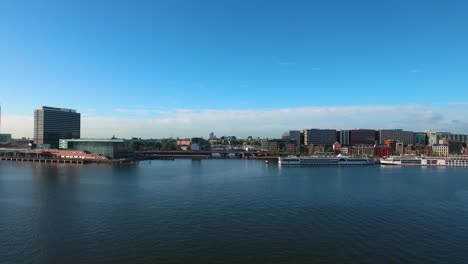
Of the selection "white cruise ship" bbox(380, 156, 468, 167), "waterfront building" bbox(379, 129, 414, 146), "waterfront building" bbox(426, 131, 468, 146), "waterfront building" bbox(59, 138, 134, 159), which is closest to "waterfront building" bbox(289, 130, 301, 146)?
"waterfront building" bbox(379, 129, 414, 146)

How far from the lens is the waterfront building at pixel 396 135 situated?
133500mm

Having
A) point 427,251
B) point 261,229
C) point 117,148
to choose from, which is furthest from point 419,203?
point 117,148

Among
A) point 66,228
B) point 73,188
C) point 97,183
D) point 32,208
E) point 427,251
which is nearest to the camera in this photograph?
point 427,251

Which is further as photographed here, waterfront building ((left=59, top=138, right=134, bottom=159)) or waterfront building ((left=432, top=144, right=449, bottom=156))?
waterfront building ((left=432, top=144, right=449, bottom=156))

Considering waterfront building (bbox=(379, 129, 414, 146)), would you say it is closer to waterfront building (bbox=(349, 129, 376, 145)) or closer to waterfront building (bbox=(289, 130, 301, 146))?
waterfront building (bbox=(349, 129, 376, 145))

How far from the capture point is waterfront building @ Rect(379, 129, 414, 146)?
134 metres

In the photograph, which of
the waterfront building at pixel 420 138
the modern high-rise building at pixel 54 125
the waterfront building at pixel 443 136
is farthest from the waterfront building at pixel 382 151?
the modern high-rise building at pixel 54 125

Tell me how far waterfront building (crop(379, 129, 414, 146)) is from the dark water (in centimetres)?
11222

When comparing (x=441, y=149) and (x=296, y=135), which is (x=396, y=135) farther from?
(x=296, y=135)

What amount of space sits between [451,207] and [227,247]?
A: 696 inches

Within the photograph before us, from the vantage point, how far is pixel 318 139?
445ft

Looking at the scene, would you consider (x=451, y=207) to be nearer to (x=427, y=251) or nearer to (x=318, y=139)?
(x=427, y=251)

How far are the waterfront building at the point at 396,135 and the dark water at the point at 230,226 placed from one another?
112216mm

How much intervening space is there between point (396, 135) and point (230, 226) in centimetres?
13300
